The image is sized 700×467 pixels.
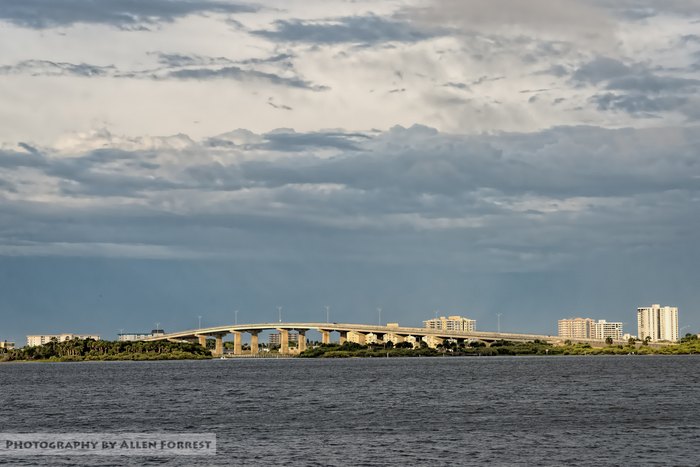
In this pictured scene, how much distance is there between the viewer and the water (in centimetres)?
4531

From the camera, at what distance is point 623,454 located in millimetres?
45406

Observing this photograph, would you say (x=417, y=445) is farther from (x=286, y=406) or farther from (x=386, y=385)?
(x=386, y=385)

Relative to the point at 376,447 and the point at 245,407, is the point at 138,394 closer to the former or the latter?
the point at 245,407

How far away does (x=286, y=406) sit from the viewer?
7344 cm

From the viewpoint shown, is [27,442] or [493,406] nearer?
[27,442]

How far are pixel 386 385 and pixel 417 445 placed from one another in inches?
2063

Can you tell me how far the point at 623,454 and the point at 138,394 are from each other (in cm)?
5576

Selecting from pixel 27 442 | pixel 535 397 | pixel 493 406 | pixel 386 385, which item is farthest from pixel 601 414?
pixel 386 385

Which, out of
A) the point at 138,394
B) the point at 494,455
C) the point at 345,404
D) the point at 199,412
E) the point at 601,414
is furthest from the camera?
the point at 138,394

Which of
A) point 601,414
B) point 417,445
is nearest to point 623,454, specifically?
point 417,445

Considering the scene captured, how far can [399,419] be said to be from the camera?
61750 millimetres

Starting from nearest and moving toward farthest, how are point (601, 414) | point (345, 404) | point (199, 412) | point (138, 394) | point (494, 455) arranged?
1. point (494, 455)
2. point (601, 414)
3. point (199, 412)
4. point (345, 404)
5. point (138, 394)

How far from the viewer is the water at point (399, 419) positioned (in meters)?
45.3

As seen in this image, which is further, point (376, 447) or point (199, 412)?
point (199, 412)
